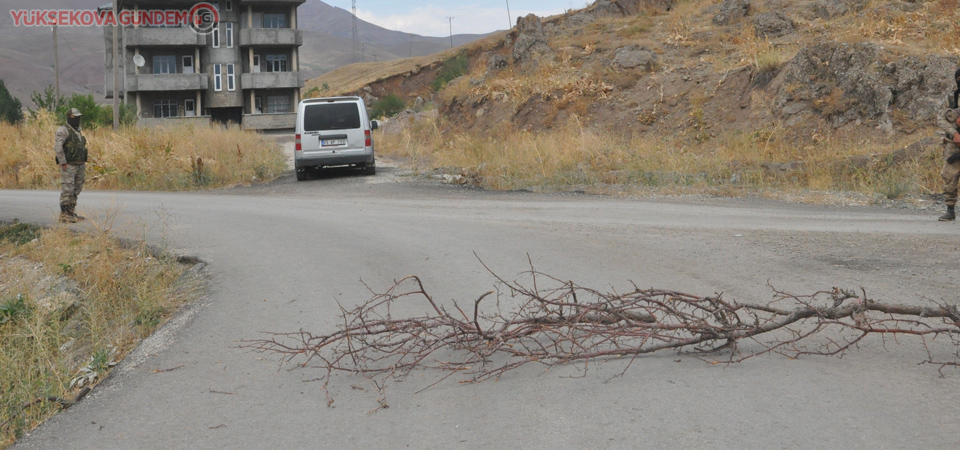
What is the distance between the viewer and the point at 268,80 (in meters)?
61.1

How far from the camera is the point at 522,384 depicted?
15.7 feet

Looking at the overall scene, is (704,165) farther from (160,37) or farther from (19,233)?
(160,37)

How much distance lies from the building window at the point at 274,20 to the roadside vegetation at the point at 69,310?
5363cm

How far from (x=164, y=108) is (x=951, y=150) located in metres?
59.6

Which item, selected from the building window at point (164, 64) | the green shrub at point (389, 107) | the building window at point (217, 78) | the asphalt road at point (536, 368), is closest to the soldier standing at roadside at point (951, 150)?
the asphalt road at point (536, 368)

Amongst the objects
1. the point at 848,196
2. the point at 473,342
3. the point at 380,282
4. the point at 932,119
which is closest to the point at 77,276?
the point at 380,282

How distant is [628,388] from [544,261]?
3.91 meters

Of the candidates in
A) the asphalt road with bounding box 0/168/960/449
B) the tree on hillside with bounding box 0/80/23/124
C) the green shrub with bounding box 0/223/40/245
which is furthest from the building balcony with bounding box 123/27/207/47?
the asphalt road with bounding box 0/168/960/449

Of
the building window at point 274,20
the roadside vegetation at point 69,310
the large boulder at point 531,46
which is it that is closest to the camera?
the roadside vegetation at point 69,310

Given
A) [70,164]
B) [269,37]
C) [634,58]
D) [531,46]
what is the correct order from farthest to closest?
[269,37], [531,46], [634,58], [70,164]

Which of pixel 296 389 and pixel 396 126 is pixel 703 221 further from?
pixel 396 126

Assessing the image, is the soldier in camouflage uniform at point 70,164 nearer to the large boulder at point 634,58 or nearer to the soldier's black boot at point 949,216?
the soldier's black boot at point 949,216

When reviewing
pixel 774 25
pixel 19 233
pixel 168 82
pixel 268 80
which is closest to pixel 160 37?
pixel 168 82

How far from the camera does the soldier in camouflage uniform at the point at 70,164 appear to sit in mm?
13016
